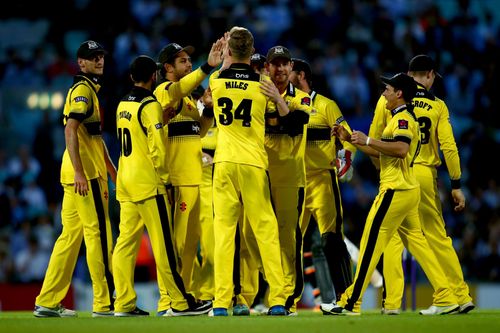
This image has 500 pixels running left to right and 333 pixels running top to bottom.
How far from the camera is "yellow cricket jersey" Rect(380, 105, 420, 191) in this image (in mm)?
11195

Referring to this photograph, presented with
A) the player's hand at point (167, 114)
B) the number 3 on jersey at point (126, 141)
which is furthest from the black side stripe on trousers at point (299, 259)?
the number 3 on jersey at point (126, 141)

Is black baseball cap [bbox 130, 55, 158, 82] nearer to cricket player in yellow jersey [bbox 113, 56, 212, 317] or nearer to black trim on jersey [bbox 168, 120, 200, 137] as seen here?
cricket player in yellow jersey [bbox 113, 56, 212, 317]

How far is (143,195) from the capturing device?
11.1 metres

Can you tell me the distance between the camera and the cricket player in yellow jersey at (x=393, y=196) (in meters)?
11.1

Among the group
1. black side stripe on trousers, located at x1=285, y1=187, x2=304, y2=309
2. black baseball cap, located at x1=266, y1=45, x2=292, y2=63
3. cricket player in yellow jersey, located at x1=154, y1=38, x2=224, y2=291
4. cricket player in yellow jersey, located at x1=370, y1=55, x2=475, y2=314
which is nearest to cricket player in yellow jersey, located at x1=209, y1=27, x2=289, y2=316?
black side stripe on trousers, located at x1=285, y1=187, x2=304, y2=309

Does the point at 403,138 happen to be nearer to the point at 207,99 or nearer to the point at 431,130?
the point at 431,130

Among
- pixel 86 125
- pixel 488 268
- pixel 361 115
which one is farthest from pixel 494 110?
pixel 86 125

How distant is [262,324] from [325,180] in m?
3.04

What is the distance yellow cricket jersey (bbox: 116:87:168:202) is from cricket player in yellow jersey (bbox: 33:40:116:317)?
405 mm

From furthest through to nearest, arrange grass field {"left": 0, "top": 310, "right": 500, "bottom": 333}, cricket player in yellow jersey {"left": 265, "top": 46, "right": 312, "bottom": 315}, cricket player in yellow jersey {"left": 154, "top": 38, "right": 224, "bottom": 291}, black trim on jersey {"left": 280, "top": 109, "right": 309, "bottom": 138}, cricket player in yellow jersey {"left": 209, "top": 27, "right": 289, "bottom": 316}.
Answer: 1. cricket player in yellow jersey {"left": 154, "top": 38, "right": 224, "bottom": 291}
2. cricket player in yellow jersey {"left": 265, "top": 46, "right": 312, "bottom": 315}
3. black trim on jersey {"left": 280, "top": 109, "right": 309, "bottom": 138}
4. cricket player in yellow jersey {"left": 209, "top": 27, "right": 289, "bottom": 316}
5. grass field {"left": 0, "top": 310, "right": 500, "bottom": 333}

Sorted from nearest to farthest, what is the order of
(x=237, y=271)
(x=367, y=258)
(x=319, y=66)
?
(x=367, y=258), (x=237, y=271), (x=319, y=66)

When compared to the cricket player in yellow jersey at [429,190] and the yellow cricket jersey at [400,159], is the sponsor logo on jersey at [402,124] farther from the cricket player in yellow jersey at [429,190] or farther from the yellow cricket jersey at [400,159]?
the cricket player in yellow jersey at [429,190]

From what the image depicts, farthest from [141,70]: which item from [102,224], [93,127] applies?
[102,224]

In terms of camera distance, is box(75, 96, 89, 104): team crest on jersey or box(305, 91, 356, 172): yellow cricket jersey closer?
box(75, 96, 89, 104): team crest on jersey
